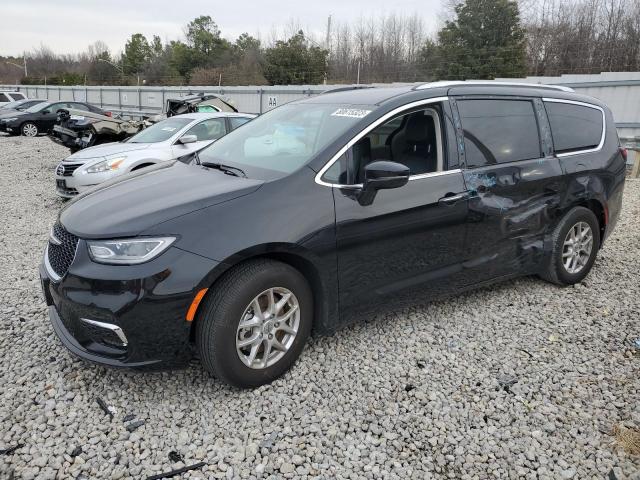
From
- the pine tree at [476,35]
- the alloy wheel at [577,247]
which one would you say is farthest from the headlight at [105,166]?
the pine tree at [476,35]

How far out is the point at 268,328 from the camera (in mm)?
2914

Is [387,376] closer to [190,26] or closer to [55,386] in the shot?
[55,386]

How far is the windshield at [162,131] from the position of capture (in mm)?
8297

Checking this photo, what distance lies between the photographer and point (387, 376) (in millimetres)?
3180

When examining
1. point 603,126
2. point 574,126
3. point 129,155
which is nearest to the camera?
point 574,126

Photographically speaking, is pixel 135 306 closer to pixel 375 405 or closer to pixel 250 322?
pixel 250 322

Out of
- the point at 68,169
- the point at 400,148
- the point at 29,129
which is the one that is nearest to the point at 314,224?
the point at 400,148

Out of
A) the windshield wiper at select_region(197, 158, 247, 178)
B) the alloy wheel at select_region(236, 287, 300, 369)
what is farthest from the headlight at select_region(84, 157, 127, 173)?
the alloy wheel at select_region(236, 287, 300, 369)

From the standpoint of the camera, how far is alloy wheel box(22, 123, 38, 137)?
1939 centimetres

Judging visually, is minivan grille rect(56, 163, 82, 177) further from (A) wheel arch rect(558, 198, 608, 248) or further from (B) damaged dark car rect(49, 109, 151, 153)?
(A) wheel arch rect(558, 198, 608, 248)

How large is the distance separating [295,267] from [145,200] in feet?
3.25

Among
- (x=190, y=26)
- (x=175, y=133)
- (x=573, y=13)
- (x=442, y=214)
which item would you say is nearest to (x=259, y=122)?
(x=442, y=214)

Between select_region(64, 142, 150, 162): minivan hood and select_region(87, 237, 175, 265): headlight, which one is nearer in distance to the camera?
select_region(87, 237, 175, 265): headlight

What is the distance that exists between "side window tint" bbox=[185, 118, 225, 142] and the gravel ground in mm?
5043
